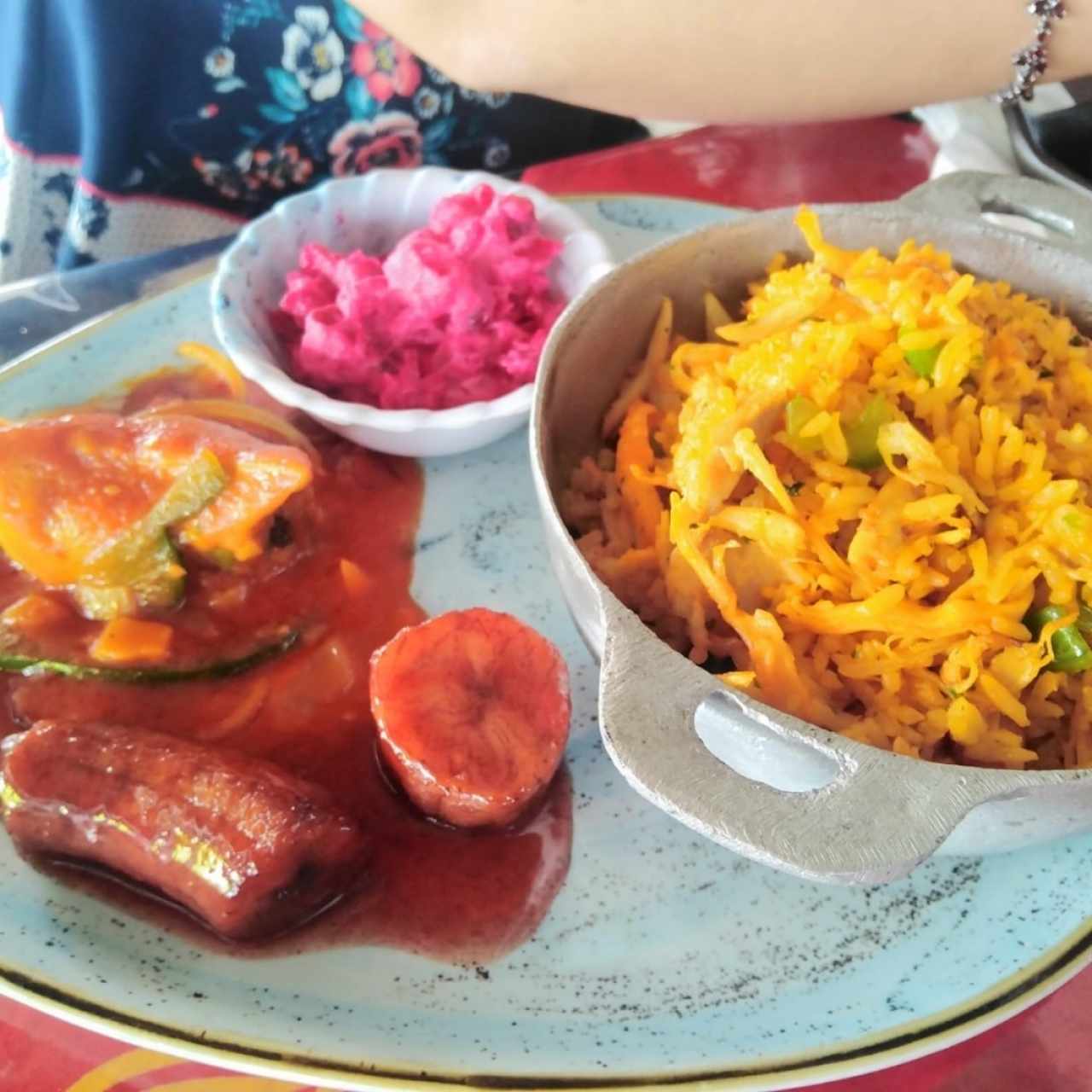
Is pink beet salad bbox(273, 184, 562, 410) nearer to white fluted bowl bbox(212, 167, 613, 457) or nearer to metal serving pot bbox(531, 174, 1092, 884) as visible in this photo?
white fluted bowl bbox(212, 167, 613, 457)

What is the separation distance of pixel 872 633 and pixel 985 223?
0.50 metres

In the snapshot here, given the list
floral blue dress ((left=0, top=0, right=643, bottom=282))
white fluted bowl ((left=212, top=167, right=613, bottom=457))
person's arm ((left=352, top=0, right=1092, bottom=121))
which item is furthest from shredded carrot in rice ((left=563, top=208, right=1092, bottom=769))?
floral blue dress ((left=0, top=0, right=643, bottom=282))

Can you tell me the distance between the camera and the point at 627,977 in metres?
0.91

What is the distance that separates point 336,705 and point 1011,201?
36.2 inches

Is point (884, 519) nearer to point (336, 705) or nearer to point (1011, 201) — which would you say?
point (1011, 201)

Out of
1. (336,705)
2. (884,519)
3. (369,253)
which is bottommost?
(336,705)

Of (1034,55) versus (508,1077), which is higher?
(1034,55)

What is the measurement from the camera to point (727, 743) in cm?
76

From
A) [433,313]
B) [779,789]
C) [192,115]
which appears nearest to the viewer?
[779,789]

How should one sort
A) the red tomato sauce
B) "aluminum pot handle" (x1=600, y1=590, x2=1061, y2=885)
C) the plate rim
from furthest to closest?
the red tomato sauce
the plate rim
"aluminum pot handle" (x1=600, y1=590, x2=1061, y2=885)

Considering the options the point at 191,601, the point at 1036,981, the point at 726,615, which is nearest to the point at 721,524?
the point at 726,615

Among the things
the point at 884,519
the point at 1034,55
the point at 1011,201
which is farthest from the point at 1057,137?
the point at 884,519

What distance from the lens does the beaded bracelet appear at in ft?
4.33

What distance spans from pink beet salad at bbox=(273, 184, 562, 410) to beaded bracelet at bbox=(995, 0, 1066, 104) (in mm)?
696
